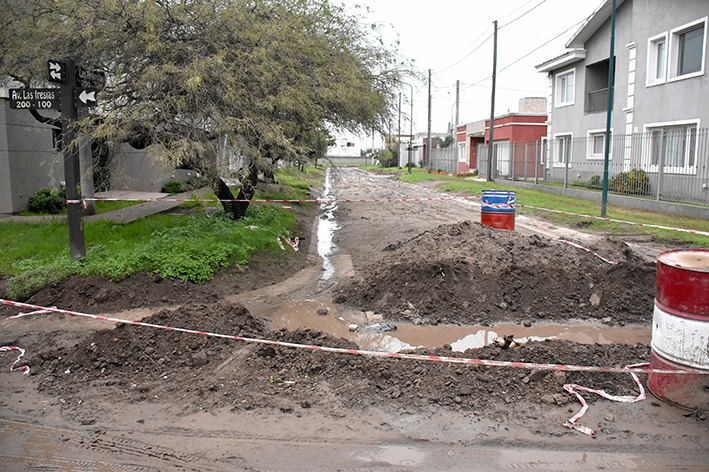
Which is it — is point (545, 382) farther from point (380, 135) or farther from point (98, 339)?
point (380, 135)

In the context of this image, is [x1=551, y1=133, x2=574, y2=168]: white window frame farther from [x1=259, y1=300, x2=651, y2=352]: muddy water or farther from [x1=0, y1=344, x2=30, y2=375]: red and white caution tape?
[x1=0, y1=344, x2=30, y2=375]: red and white caution tape

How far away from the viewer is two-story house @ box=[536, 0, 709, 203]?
16812 mm

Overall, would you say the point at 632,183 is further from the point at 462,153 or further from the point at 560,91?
the point at 462,153

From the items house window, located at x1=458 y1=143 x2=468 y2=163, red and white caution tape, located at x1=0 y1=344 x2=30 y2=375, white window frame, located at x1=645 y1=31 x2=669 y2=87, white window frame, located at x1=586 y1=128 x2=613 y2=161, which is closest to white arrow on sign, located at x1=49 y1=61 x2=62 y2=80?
red and white caution tape, located at x1=0 y1=344 x2=30 y2=375

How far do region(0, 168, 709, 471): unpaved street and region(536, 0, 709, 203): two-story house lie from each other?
10.5m

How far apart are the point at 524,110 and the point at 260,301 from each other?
3439cm

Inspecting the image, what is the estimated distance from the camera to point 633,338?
6469 millimetres

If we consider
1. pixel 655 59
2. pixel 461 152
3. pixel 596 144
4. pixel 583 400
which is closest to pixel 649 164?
pixel 655 59

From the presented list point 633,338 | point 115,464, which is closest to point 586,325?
point 633,338

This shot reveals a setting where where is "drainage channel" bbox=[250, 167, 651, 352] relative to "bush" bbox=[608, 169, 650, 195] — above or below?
below

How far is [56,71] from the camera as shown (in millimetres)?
7531

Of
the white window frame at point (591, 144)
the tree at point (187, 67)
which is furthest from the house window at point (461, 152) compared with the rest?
the tree at point (187, 67)

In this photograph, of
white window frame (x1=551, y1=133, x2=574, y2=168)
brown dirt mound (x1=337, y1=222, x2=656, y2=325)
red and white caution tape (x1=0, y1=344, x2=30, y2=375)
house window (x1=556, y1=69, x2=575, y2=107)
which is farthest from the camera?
white window frame (x1=551, y1=133, x2=574, y2=168)

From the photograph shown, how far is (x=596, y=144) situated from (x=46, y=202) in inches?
862
